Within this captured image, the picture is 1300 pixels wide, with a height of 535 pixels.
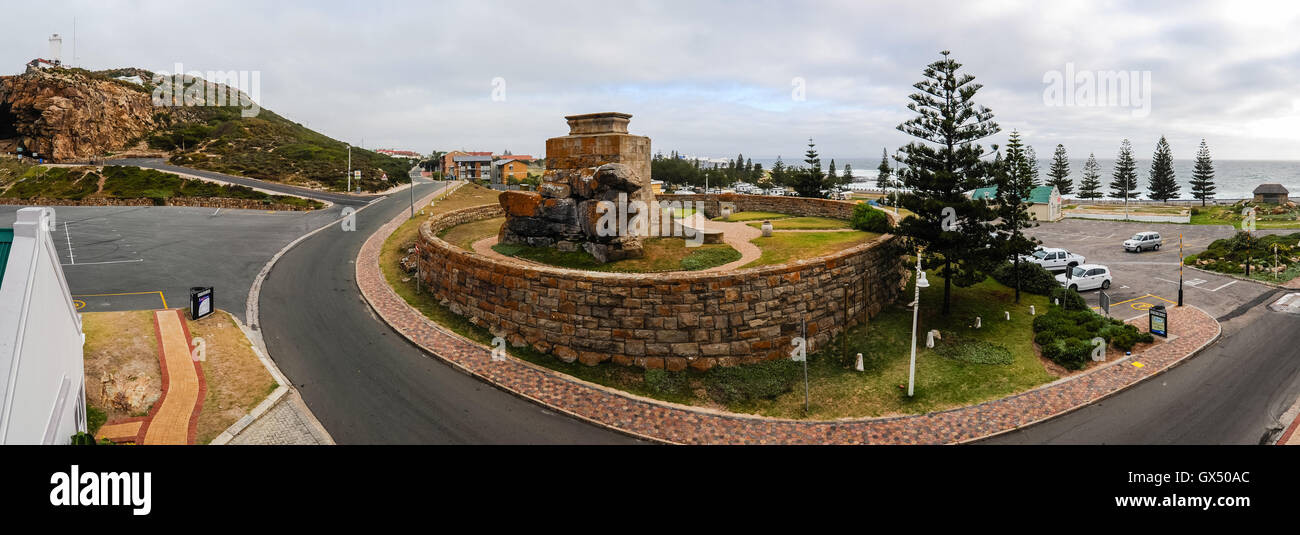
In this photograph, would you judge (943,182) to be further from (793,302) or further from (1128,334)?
(793,302)

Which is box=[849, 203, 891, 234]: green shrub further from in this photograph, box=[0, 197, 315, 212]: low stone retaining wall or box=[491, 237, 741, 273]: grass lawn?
box=[0, 197, 315, 212]: low stone retaining wall

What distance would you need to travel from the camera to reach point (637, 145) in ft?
64.6

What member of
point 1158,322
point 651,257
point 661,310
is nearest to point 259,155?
point 651,257

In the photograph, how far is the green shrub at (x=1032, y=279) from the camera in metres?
22.0

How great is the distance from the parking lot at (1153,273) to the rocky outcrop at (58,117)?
9212 cm

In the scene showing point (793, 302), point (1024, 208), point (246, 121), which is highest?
point (246, 121)

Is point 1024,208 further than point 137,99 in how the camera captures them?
No

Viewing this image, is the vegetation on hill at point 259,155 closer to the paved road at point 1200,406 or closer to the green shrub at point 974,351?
the green shrub at point 974,351

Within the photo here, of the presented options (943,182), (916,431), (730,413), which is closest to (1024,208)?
(943,182)

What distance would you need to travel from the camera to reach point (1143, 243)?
32.1m

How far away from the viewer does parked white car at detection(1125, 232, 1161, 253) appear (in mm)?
32125

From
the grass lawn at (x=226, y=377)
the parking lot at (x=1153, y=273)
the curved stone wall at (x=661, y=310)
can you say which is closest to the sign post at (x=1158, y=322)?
the parking lot at (x=1153, y=273)

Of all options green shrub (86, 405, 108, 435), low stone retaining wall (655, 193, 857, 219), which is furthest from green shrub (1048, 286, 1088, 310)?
green shrub (86, 405, 108, 435)

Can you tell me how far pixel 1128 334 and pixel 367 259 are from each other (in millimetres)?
28475
